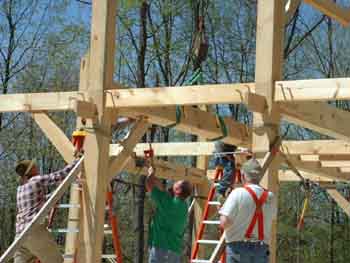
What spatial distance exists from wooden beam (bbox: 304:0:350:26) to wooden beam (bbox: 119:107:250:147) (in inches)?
73.9

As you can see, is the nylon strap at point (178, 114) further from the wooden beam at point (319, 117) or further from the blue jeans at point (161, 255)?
the blue jeans at point (161, 255)

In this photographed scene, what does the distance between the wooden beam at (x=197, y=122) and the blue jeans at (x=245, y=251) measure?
2320mm

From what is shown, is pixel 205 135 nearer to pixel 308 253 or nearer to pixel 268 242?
pixel 268 242

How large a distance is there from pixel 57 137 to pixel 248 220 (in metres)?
2.82

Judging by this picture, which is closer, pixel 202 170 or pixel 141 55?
pixel 202 170

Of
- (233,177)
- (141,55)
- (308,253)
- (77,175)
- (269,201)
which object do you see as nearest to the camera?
(269,201)

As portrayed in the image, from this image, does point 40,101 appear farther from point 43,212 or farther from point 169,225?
point 169,225


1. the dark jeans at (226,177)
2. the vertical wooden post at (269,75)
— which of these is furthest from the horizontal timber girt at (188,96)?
the dark jeans at (226,177)

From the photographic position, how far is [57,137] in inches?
290

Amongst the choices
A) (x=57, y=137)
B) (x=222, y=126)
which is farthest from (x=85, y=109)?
(x=222, y=126)

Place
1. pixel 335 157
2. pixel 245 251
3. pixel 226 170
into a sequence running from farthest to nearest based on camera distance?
1. pixel 335 157
2. pixel 226 170
3. pixel 245 251

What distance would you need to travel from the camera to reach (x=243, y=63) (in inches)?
915

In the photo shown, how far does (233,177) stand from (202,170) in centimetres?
406

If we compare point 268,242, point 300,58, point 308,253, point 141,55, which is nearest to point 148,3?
point 141,55
